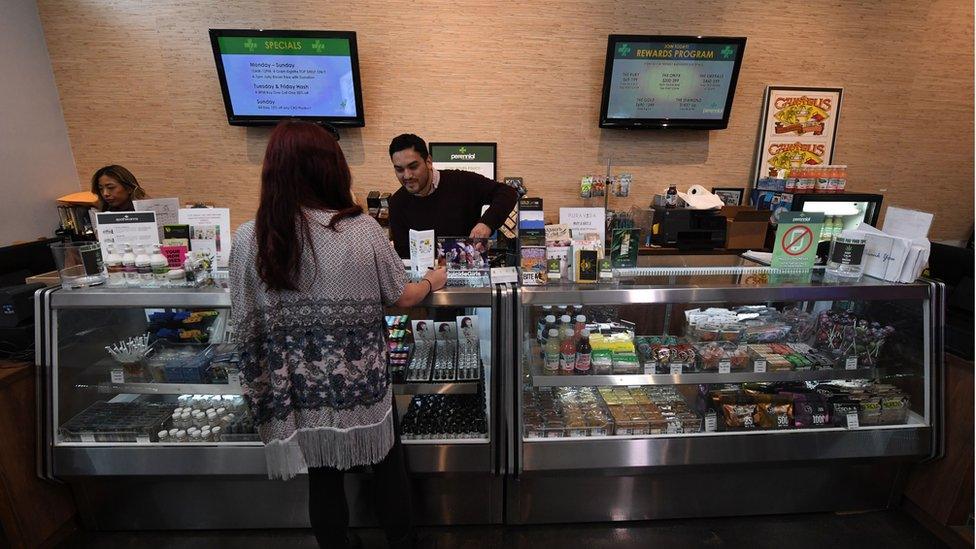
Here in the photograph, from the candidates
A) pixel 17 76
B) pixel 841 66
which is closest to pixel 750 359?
pixel 841 66

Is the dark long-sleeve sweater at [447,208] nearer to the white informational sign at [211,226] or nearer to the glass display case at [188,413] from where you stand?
the glass display case at [188,413]

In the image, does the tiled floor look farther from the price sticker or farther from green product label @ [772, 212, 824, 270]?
green product label @ [772, 212, 824, 270]

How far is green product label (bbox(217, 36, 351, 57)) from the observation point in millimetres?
3342

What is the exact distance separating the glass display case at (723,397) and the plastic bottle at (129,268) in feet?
5.35

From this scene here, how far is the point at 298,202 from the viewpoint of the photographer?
1.24 meters

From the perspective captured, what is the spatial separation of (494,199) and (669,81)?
6.99ft

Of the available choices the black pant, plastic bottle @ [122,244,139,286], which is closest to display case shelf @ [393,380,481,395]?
the black pant

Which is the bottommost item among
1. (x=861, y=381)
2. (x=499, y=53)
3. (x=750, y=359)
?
(x=861, y=381)

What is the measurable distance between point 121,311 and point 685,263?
2.83m

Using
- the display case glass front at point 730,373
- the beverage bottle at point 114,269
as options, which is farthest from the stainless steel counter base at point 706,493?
the beverage bottle at point 114,269

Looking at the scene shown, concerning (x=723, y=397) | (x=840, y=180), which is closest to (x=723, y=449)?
(x=723, y=397)

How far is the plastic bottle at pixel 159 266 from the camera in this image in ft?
5.58

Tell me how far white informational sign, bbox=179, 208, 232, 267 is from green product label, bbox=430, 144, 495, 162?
2191mm

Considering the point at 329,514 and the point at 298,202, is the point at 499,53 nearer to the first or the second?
the point at 298,202
